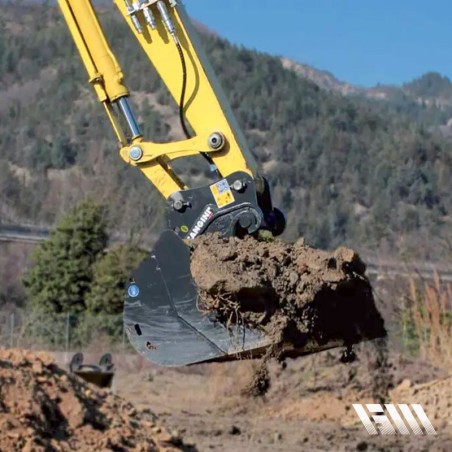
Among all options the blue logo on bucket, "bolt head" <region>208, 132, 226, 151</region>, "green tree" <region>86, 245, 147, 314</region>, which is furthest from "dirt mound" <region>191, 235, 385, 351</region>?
"green tree" <region>86, 245, 147, 314</region>

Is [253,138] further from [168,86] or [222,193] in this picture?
[222,193]

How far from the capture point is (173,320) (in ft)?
23.2

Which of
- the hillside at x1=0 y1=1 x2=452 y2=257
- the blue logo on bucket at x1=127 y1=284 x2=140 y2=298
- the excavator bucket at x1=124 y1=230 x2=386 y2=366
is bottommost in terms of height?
the excavator bucket at x1=124 y1=230 x2=386 y2=366

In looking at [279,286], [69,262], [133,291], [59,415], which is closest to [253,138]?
[69,262]

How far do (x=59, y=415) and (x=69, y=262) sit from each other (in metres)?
21.1

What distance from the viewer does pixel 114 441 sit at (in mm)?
10797

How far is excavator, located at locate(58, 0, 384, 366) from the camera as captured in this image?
278 inches

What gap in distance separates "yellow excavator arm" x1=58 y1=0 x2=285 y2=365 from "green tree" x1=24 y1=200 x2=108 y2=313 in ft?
76.6

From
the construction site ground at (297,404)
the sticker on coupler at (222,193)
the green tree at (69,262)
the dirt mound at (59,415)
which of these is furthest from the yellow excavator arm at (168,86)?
the green tree at (69,262)

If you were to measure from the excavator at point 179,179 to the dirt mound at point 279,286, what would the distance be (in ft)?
0.30

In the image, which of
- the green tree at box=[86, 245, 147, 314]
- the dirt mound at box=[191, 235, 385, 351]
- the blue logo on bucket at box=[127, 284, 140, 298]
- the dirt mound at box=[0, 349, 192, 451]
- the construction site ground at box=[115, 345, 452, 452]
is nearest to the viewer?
Result: the dirt mound at box=[191, 235, 385, 351]

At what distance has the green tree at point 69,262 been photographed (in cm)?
3156

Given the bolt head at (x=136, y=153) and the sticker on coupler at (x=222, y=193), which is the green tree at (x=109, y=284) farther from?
the sticker on coupler at (x=222, y=193)

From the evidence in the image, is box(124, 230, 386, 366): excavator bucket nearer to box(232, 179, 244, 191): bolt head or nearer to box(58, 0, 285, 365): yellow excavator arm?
box(58, 0, 285, 365): yellow excavator arm
